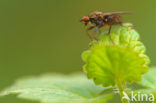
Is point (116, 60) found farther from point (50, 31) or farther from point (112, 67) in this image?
point (50, 31)

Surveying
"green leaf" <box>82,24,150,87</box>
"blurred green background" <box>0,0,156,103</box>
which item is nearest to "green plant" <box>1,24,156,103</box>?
"green leaf" <box>82,24,150,87</box>

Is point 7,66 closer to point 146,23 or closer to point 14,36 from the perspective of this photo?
point 14,36

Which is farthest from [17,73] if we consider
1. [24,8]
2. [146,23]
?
[146,23]

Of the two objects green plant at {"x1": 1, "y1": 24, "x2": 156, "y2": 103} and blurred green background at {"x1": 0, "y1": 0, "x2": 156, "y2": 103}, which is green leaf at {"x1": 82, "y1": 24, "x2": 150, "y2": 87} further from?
blurred green background at {"x1": 0, "y1": 0, "x2": 156, "y2": 103}

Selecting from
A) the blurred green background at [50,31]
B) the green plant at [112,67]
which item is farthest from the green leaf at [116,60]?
the blurred green background at [50,31]

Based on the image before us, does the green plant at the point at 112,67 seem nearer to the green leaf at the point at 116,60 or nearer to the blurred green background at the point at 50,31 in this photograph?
the green leaf at the point at 116,60

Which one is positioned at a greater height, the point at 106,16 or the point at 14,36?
the point at 14,36
